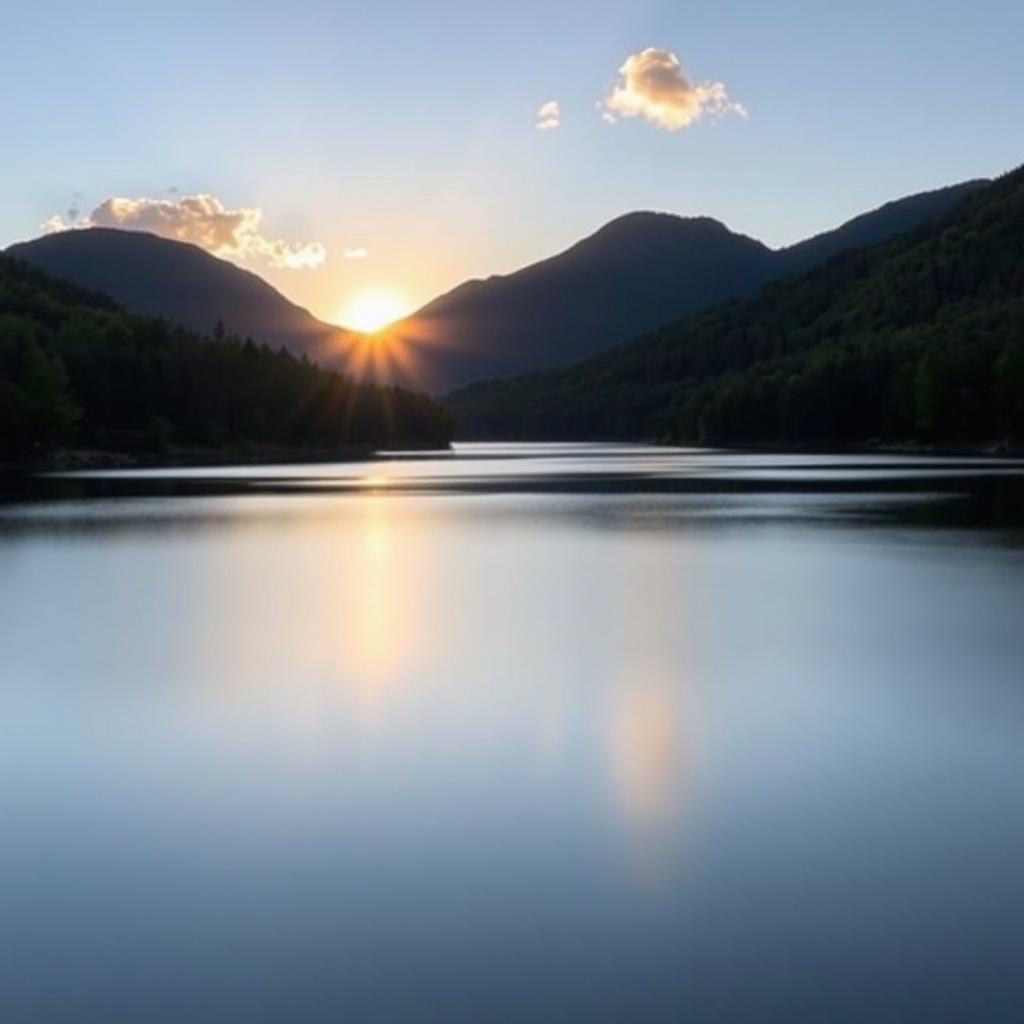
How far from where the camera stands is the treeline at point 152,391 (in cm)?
9894

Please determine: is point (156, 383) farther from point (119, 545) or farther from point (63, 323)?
point (119, 545)

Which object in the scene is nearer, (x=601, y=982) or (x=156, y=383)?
(x=601, y=982)

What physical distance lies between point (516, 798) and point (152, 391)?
390 ft

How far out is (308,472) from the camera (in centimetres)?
10581

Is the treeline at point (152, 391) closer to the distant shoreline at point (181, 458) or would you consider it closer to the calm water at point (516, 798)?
the distant shoreline at point (181, 458)

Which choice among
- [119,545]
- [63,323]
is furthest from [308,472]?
[119,545]

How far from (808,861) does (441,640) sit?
13370 millimetres

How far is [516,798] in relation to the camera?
12820mm

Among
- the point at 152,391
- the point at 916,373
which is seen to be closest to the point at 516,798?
the point at 152,391

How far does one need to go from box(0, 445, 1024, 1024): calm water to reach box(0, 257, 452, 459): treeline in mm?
70783

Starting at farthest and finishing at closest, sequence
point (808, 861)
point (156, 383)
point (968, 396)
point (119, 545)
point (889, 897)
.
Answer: point (156, 383) → point (968, 396) → point (119, 545) → point (808, 861) → point (889, 897)

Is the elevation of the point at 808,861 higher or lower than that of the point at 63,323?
lower

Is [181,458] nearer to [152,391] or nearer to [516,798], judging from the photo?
[152,391]

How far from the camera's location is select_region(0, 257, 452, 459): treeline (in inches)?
3895
